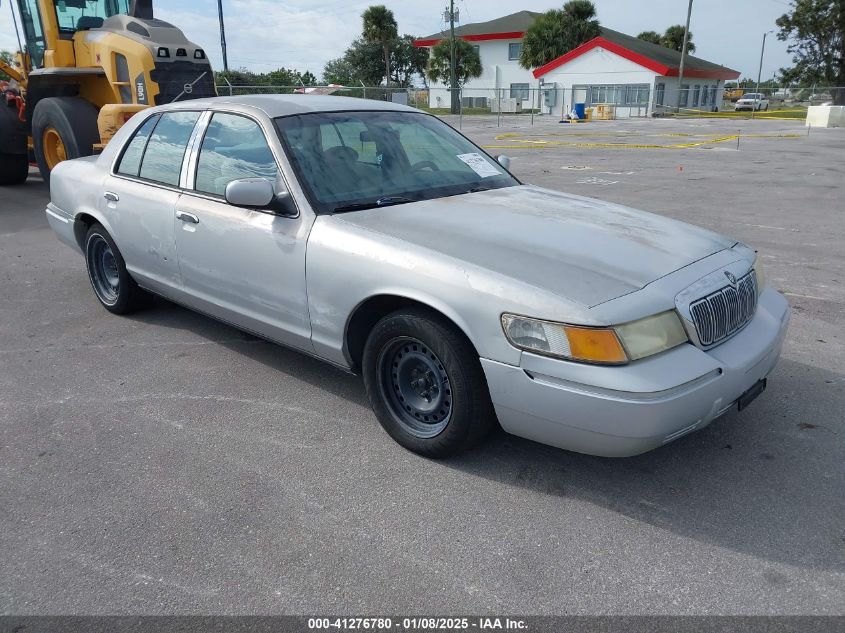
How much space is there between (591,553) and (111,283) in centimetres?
433

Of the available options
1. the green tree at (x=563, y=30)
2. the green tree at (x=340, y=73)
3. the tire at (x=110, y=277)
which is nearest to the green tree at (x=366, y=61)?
the green tree at (x=340, y=73)

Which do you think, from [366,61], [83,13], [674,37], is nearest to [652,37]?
[674,37]

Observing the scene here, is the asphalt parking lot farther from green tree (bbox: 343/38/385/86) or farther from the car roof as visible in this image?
green tree (bbox: 343/38/385/86)

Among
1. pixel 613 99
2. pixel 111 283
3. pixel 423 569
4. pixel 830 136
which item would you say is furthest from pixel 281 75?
pixel 423 569

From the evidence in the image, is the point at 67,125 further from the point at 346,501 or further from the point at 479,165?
the point at 346,501

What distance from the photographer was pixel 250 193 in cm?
356

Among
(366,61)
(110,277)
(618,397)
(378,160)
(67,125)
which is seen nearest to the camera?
(618,397)

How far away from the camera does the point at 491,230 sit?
3.40 m

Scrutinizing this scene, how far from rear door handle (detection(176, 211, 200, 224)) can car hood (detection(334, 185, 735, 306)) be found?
1132 mm

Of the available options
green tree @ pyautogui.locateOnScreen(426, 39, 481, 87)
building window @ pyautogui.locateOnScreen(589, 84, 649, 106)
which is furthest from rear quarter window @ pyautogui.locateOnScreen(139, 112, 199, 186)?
green tree @ pyautogui.locateOnScreen(426, 39, 481, 87)

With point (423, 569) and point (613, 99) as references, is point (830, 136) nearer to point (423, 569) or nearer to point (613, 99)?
point (613, 99)

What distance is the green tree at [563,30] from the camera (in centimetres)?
5422

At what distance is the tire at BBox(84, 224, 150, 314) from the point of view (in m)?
5.23

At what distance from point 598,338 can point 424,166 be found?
6.37 feet
